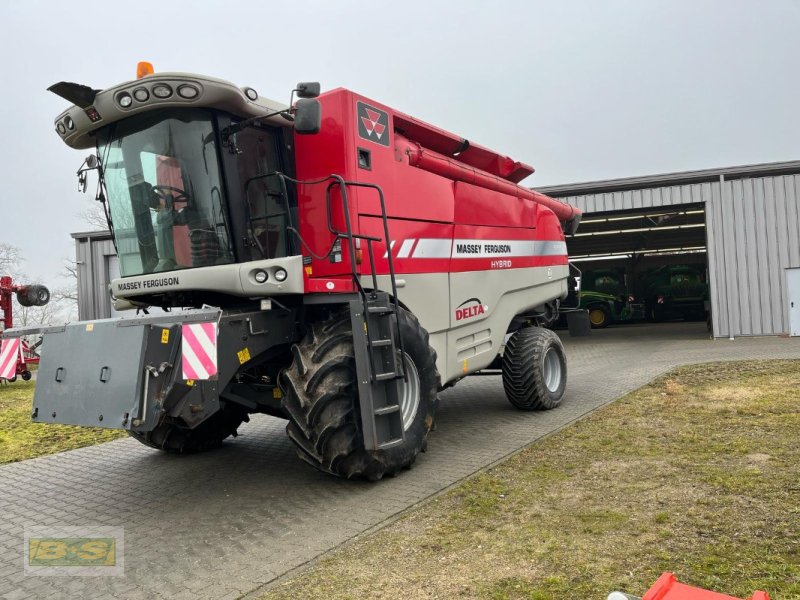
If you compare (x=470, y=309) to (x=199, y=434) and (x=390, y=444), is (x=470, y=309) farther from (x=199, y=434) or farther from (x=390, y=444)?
(x=199, y=434)

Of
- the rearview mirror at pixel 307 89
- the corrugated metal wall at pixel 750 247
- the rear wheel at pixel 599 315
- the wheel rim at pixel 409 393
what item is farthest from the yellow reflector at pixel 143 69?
the rear wheel at pixel 599 315

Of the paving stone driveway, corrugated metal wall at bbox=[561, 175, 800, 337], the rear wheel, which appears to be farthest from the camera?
the rear wheel

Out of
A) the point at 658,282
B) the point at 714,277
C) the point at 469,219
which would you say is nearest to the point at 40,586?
the point at 469,219

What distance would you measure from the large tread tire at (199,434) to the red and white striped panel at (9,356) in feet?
4.09

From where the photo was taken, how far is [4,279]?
545 inches

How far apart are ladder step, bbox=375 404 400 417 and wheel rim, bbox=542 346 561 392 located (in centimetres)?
365

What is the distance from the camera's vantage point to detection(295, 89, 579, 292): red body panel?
195 inches

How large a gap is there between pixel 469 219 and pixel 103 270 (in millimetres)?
17144

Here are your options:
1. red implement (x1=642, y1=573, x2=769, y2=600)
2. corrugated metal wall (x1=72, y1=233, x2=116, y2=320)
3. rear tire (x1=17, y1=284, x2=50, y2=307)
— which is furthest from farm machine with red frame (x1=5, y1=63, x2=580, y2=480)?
corrugated metal wall (x1=72, y1=233, x2=116, y2=320)

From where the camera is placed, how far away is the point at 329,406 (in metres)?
4.36

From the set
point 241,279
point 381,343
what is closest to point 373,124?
point 241,279

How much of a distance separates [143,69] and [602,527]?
4294 mm

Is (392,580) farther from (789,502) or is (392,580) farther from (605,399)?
(605,399)

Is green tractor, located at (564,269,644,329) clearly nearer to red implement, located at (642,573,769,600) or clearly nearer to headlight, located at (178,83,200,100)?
headlight, located at (178,83,200,100)
